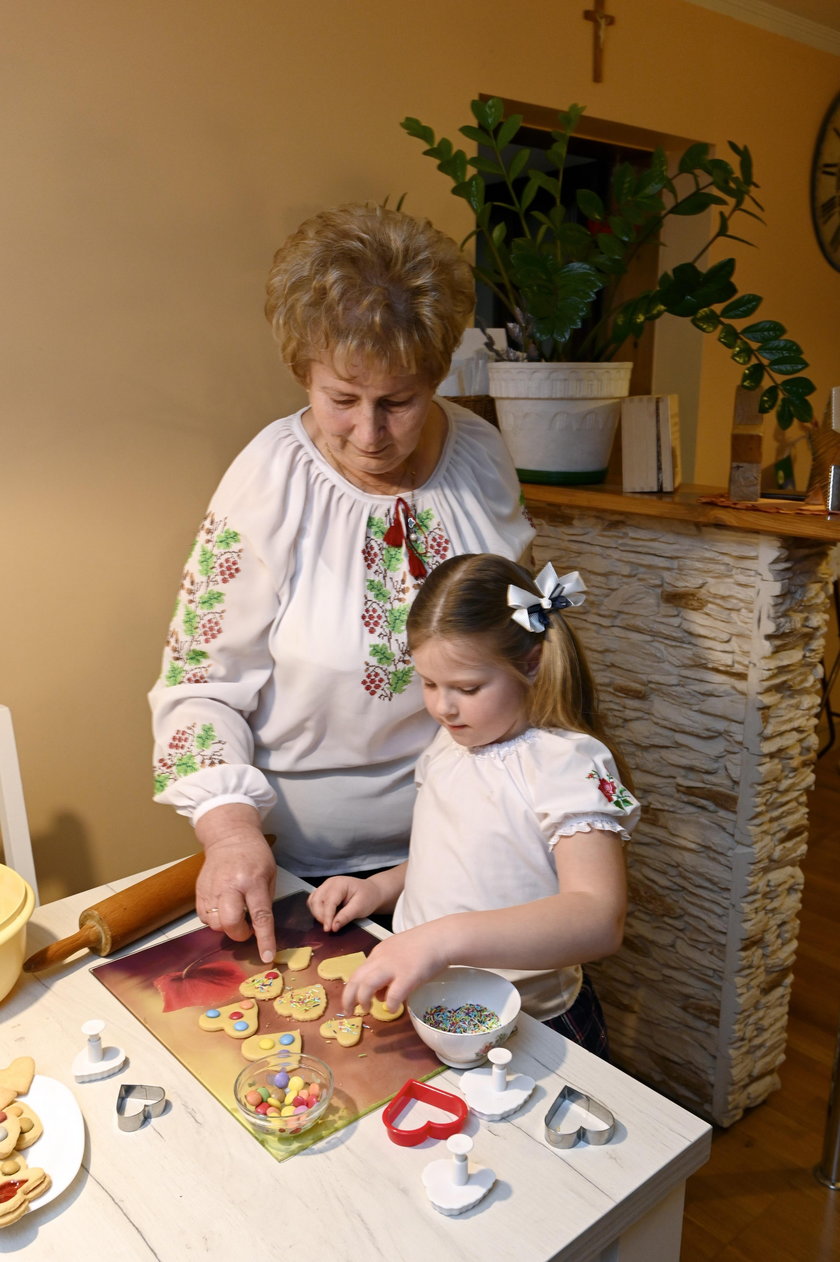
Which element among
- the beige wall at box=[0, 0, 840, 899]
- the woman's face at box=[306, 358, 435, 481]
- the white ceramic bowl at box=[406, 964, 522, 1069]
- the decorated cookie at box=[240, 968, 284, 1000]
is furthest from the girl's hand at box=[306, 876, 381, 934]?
the beige wall at box=[0, 0, 840, 899]

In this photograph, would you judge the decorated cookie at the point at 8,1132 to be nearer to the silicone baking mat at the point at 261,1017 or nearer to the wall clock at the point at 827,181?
the silicone baking mat at the point at 261,1017

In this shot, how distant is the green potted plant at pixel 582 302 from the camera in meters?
1.95

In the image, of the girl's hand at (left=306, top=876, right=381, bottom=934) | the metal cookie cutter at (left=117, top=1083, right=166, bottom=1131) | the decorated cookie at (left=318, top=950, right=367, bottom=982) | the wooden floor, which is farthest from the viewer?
the wooden floor

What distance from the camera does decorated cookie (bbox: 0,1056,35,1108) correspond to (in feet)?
2.99

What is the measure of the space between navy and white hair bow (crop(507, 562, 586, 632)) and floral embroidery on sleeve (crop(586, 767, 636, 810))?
0.59ft

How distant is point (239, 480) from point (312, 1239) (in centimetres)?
92

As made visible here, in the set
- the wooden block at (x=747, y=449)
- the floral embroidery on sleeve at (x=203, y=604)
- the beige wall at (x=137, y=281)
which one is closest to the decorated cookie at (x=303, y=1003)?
the floral embroidery on sleeve at (x=203, y=604)

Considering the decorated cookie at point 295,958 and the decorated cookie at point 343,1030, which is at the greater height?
the decorated cookie at point 343,1030

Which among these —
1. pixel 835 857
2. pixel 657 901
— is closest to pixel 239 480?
pixel 657 901

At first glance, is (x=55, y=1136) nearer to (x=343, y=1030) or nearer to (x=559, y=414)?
(x=343, y=1030)

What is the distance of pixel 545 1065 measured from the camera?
964mm

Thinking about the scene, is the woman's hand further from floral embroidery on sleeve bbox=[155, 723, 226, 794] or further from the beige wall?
the beige wall

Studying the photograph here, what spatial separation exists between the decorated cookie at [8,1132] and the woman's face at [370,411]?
827 millimetres

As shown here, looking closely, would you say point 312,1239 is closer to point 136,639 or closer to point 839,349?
point 136,639
